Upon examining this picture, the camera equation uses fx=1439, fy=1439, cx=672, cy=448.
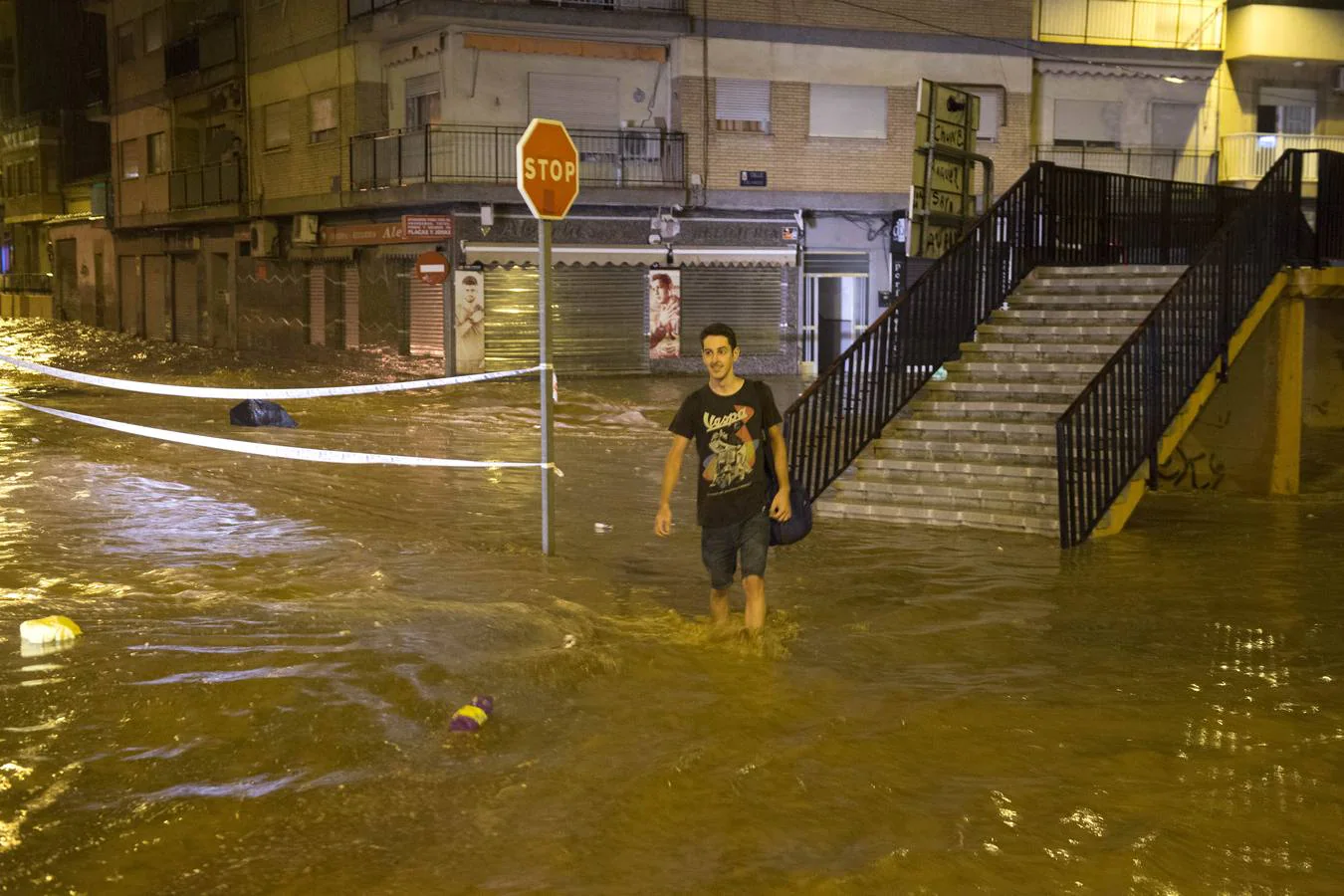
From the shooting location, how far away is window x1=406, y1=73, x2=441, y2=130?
1161 inches

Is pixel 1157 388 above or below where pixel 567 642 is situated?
above

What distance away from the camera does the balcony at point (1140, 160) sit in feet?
109

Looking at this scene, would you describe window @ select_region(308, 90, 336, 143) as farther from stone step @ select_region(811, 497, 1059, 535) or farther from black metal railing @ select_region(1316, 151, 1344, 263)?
stone step @ select_region(811, 497, 1059, 535)

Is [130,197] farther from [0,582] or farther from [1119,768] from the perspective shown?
[1119,768]

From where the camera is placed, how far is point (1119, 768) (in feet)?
18.3

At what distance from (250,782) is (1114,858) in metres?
3.02

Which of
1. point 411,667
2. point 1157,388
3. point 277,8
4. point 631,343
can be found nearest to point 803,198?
point 631,343

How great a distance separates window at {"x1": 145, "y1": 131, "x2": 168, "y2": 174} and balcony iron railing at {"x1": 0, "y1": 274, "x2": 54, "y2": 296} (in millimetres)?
14471

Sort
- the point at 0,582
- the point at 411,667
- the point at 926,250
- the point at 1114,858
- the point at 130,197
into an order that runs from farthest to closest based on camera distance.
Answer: the point at 130,197 → the point at 926,250 → the point at 0,582 → the point at 411,667 → the point at 1114,858

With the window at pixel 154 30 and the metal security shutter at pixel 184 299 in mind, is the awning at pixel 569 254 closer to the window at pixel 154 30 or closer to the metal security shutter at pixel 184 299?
the metal security shutter at pixel 184 299

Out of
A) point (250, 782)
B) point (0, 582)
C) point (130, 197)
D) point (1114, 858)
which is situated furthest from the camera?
point (130, 197)

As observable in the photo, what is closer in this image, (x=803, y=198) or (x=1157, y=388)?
(x=1157, y=388)

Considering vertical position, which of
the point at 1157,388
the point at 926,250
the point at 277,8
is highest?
the point at 277,8

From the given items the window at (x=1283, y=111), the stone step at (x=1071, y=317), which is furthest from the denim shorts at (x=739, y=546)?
the window at (x=1283, y=111)
